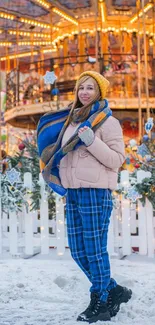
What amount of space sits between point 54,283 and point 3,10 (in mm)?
11216

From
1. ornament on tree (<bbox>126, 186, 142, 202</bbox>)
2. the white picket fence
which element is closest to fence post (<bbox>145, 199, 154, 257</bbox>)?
the white picket fence

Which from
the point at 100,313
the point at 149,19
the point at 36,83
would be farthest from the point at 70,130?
the point at 149,19

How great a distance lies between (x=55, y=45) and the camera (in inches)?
661

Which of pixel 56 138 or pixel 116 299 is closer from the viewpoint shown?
pixel 116 299

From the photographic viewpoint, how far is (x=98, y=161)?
3.06 metres

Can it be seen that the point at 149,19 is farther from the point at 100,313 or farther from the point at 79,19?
the point at 100,313

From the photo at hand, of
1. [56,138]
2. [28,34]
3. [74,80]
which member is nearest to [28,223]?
[56,138]

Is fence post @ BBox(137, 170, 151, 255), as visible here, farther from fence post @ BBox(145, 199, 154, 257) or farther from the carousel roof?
the carousel roof

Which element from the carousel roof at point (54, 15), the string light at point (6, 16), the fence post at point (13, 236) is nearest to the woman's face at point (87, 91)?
the fence post at point (13, 236)

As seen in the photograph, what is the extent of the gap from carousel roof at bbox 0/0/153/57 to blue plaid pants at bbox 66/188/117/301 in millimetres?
10007

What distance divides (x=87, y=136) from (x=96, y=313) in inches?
43.4

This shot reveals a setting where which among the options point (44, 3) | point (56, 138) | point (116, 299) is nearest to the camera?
point (116, 299)

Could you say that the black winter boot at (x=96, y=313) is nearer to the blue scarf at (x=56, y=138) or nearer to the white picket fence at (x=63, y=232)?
the blue scarf at (x=56, y=138)

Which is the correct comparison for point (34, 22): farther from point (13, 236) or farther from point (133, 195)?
point (133, 195)
